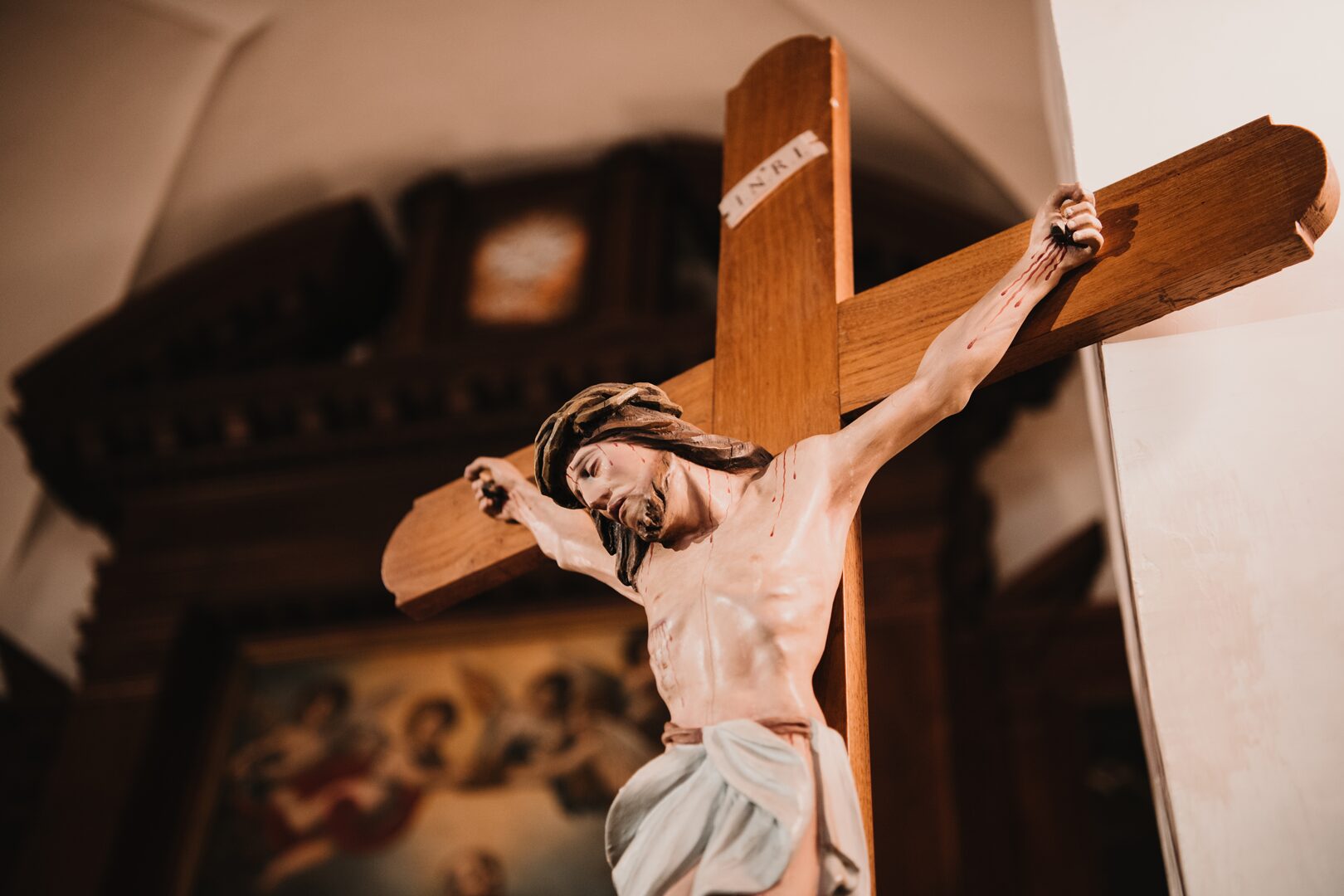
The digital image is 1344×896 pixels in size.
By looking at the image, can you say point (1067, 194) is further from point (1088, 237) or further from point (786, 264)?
point (786, 264)

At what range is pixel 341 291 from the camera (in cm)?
516

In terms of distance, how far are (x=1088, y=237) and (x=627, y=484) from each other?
2.01 feet

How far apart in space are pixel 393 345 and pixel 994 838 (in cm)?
262

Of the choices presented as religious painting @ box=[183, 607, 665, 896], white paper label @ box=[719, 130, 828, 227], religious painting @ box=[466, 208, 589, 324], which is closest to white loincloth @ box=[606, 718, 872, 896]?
white paper label @ box=[719, 130, 828, 227]

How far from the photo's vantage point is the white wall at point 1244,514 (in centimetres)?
140

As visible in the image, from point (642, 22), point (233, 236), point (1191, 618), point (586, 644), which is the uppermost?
point (642, 22)

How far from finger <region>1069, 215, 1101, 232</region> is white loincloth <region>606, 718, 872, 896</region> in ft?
2.18

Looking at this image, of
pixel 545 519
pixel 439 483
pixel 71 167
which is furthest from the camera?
pixel 71 167

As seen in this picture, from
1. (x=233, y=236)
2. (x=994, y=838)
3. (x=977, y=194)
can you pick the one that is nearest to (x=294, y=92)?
(x=233, y=236)

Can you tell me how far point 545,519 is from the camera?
1816 mm

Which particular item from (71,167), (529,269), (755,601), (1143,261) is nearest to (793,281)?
(1143,261)

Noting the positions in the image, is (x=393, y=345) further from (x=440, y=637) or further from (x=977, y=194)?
(x=977, y=194)

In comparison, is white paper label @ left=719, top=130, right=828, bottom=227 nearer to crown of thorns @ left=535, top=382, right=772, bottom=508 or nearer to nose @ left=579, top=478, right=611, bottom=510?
crown of thorns @ left=535, top=382, right=772, bottom=508

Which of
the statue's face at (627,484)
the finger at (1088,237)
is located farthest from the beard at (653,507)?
the finger at (1088,237)
